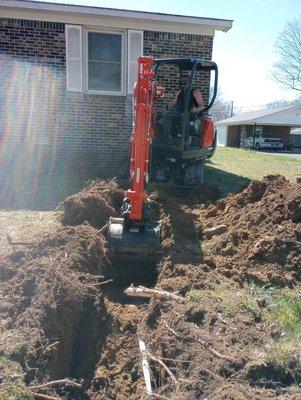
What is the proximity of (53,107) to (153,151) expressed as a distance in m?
3.67

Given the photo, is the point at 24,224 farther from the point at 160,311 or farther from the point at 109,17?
the point at 109,17

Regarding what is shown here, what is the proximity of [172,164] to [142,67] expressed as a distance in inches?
120

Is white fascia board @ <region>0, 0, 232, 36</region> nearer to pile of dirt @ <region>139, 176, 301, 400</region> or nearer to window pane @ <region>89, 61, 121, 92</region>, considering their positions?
window pane @ <region>89, 61, 121, 92</region>

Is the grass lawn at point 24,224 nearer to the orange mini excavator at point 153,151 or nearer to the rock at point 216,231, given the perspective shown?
the orange mini excavator at point 153,151

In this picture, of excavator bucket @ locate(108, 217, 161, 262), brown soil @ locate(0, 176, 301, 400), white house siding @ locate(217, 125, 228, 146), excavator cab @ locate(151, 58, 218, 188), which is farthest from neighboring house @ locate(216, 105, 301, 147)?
excavator bucket @ locate(108, 217, 161, 262)

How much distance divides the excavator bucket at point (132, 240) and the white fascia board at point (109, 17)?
6592 mm

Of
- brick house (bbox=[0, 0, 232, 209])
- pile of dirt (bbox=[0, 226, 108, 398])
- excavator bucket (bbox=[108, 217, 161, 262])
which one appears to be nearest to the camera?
pile of dirt (bbox=[0, 226, 108, 398])

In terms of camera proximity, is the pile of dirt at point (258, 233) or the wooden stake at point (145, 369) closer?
the wooden stake at point (145, 369)

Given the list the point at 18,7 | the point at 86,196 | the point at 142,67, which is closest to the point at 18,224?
the point at 86,196

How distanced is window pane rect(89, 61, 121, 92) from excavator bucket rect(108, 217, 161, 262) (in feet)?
20.5

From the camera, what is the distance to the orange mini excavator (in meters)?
5.41

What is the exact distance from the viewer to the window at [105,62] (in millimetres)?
10617

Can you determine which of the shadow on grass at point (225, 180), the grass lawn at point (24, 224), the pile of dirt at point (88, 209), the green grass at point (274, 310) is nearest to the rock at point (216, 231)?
the pile of dirt at point (88, 209)

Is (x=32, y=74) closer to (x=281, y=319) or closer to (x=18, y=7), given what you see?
(x=18, y=7)
